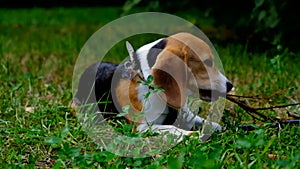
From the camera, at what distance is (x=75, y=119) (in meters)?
3.96

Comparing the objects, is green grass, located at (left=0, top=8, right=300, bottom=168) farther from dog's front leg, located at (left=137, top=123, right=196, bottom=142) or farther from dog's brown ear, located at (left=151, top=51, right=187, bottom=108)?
dog's brown ear, located at (left=151, top=51, right=187, bottom=108)

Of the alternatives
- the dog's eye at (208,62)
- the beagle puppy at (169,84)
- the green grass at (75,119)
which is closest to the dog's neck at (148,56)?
the beagle puppy at (169,84)

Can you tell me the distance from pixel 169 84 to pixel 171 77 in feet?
0.15

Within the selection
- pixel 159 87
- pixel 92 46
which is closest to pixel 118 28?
pixel 92 46

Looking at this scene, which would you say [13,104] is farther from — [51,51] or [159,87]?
[51,51]

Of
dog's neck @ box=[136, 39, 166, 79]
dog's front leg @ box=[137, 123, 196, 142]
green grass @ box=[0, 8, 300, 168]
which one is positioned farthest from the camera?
dog's neck @ box=[136, 39, 166, 79]

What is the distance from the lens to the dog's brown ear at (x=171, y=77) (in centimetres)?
347

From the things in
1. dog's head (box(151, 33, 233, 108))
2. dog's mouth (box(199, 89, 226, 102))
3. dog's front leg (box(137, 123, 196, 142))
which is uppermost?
dog's head (box(151, 33, 233, 108))

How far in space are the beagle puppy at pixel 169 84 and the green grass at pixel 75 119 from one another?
0.27m

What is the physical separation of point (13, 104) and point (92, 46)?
349cm

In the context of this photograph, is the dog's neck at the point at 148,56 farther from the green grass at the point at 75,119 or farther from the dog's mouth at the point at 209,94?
the green grass at the point at 75,119

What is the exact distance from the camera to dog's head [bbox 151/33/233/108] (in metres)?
3.49

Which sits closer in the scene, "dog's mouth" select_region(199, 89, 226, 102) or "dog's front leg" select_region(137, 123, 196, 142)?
"dog's front leg" select_region(137, 123, 196, 142)

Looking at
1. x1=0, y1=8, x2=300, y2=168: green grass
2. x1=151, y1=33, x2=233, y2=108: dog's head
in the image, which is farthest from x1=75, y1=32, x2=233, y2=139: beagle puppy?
x1=0, y1=8, x2=300, y2=168: green grass
